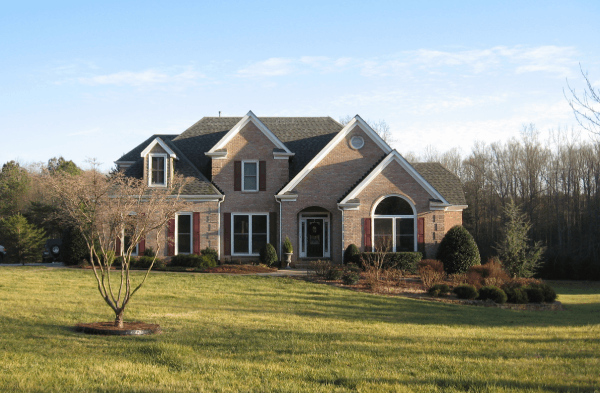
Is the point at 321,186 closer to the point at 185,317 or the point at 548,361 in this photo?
the point at 185,317

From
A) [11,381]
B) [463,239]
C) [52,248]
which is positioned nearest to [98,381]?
[11,381]

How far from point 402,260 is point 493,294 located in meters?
6.12

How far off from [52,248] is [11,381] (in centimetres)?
2697

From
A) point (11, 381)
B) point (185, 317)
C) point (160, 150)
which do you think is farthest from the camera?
point (160, 150)

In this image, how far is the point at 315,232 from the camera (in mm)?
26797

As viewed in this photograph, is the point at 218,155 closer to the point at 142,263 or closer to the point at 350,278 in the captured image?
the point at 142,263

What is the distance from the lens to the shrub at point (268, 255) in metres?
24.4

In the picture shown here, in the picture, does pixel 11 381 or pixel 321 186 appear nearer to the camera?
pixel 11 381

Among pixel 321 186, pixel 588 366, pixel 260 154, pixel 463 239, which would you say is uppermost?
pixel 260 154

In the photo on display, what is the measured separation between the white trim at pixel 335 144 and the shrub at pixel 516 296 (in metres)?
10.4

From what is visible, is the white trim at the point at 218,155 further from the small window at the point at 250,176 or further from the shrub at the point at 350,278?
the shrub at the point at 350,278

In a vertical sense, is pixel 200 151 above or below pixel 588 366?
above

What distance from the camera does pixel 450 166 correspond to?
5778 centimetres

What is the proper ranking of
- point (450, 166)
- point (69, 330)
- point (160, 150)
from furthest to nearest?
point (450, 166) < point (160, 150) < point (69, 330)
